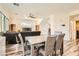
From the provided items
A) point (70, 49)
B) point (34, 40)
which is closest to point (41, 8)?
point (34, 40)

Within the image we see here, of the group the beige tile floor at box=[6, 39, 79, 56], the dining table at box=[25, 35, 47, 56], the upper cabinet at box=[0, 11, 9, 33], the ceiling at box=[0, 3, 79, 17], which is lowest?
the beige tile floor at box=[6, 39, 79, 56]

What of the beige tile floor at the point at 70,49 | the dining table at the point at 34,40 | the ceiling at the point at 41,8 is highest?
the ceiling at the point at 41,8

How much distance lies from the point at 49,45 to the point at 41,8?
844mm

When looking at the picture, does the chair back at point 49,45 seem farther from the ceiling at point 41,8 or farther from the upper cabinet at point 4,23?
the upper cabinet at point 4,23

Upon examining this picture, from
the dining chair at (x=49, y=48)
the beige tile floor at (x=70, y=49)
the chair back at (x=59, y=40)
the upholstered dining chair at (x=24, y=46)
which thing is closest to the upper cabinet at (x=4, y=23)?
the upholstered dining chair at (x=24, y=46)

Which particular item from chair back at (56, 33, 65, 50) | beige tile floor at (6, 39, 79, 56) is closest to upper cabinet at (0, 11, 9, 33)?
beige tile floor at (6, 39, 79, 56)

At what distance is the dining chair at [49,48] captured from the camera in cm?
243

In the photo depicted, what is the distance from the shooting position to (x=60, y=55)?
8.01ft

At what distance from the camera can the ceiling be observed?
2.35 m

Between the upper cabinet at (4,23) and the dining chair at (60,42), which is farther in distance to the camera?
the dining chair at (60,42)

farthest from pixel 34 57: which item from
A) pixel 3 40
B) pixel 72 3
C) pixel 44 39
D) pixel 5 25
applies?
pixel 72 3

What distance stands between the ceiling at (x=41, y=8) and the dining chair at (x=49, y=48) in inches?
22.6

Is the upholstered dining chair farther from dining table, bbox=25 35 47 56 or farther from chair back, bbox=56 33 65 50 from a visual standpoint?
chair back, bbox=56 33 65 50

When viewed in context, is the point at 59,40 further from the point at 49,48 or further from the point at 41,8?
the point at 41,8
